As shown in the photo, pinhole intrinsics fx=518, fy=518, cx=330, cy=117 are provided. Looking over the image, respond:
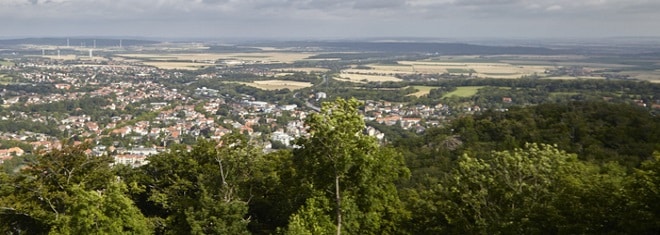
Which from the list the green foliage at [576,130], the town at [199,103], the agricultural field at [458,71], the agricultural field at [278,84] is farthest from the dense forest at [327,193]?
the agricultural field at [458,71]

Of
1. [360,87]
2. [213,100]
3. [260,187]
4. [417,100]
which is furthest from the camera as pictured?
[360,87]

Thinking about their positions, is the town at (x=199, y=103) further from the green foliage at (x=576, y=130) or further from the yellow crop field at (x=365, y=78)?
the green foliage at (x=576, y=130)

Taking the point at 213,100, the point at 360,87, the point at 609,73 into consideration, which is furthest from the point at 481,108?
the point at 609,73

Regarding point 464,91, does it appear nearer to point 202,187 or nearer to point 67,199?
point 202,187

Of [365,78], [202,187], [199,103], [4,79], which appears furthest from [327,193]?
[4,79]

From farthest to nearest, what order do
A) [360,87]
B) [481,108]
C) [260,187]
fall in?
[360,87]
[481,108]
[260,187]

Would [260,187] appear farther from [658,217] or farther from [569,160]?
[658,217]
